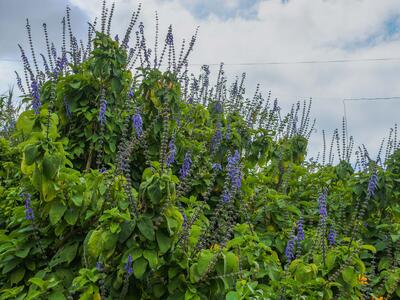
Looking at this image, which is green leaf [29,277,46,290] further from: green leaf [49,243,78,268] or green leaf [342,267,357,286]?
green leaf [342,267,357,286]

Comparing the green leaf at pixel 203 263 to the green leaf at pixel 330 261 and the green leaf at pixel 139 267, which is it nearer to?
the green leaf at pixel 139 267

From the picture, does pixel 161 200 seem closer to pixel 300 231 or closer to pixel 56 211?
pixel 56 211

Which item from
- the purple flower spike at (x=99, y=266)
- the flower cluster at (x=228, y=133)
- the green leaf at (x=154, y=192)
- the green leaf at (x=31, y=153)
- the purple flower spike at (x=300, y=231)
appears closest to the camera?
the green leaf at (x=154, y=192)

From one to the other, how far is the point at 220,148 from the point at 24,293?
7.73 ft

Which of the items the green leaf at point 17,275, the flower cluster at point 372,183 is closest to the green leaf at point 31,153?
the green leaf at point 17,275

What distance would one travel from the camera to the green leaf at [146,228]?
2555 mm

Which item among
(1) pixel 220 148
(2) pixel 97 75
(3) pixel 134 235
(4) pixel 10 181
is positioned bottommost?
(3) pixel 134 235

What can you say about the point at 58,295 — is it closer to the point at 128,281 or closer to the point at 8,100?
the point at 128,281

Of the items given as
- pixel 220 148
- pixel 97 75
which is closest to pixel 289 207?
pixel 220 148

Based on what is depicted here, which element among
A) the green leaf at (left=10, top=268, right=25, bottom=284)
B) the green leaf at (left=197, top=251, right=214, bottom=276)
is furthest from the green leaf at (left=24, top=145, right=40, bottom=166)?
the green leaf at (left=197, top=251, right=214, bottom=276)

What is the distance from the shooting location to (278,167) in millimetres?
5797

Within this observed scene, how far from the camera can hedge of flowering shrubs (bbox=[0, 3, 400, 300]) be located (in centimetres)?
277

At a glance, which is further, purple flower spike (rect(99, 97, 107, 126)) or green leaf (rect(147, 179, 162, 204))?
purple flower spike (rect(99, 97, 107, 126))

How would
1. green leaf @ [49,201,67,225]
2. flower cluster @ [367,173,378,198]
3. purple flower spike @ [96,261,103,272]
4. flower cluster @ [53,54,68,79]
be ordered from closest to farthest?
purple flower spike @ [96,261,103,272]
green leaf @ [49,201,67,225]
flower cluster @ [367,173,378,198]
flower cluster @ [53,54,68,79]
